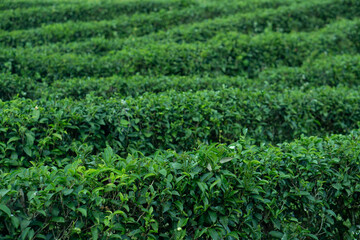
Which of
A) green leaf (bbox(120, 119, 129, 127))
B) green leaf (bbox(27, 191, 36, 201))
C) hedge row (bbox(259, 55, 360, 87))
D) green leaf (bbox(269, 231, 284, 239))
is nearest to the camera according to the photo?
green leaf (bbox(27, 191, 36, 201))

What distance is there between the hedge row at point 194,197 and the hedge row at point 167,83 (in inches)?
90.6

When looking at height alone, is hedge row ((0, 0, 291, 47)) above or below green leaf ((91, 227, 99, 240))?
below

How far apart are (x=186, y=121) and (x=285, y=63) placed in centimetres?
516

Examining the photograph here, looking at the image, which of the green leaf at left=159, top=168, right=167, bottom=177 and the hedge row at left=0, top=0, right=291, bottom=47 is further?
the hedge row at left=0, top=0, right=291, bottom=47

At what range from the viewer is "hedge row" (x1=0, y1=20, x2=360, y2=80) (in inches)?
277

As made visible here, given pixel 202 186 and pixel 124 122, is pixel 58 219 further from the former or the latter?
pixel 124 122

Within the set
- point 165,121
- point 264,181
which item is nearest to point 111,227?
point 264,181

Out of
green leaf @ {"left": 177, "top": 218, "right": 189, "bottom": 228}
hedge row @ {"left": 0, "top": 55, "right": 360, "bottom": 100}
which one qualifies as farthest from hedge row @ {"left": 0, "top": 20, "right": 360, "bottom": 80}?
green leaf @ {"left": 177, "top": 218, "right": 189, "bottom": 228}

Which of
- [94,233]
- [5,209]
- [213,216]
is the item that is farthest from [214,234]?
[5,209]

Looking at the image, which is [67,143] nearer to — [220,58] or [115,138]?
[115,138]

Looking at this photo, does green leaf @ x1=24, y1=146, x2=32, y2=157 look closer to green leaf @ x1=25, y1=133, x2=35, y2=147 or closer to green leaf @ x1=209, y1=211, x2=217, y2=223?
green leaf @ x1=25, y1=133, x2=35, y2=147

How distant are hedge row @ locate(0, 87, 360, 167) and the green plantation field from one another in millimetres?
20

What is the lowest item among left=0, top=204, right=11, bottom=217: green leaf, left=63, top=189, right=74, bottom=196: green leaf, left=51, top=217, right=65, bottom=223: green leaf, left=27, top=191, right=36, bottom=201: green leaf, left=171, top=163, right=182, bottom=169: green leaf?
left=171, top=163, right=182, bottom=169: green leaf


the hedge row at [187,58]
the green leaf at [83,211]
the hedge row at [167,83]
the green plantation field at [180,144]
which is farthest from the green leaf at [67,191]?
the hedge row at [187,58]
